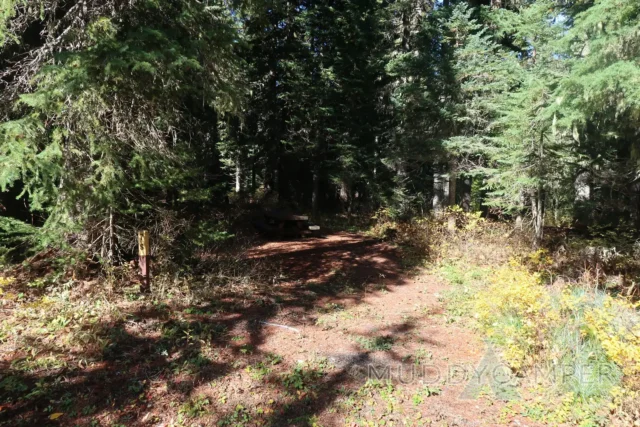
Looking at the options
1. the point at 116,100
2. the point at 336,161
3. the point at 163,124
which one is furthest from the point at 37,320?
the point at 336,161

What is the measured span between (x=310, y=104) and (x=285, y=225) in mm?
6397

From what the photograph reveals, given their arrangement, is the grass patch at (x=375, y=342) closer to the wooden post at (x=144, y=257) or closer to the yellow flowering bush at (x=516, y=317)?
the yellow flowering bush at (x=516, y=317)

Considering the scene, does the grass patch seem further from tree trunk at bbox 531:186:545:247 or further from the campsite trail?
tree trunk at bbox 531:186:545:247

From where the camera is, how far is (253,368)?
13.8 ft

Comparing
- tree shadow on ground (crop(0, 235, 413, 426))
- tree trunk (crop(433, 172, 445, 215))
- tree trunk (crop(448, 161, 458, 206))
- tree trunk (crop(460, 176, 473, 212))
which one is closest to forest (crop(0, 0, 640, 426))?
tree shadow on ground (crop(0, 235, 413, 426))

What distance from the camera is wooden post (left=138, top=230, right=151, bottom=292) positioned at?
18.5ft

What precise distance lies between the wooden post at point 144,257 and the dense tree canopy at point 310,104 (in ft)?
1.81

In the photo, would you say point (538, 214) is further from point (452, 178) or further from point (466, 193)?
point (466, 193)

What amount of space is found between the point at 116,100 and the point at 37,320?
3.39 m

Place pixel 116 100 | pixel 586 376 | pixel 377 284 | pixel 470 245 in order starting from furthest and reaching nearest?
pixel 470 245
pixel 377 284
pixel 116 100
pixel 586 376

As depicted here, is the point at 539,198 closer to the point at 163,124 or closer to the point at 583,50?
the point at 583,50

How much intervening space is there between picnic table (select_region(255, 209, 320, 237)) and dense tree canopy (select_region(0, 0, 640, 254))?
105 inches

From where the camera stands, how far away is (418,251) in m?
10.3

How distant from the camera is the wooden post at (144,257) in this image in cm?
564
